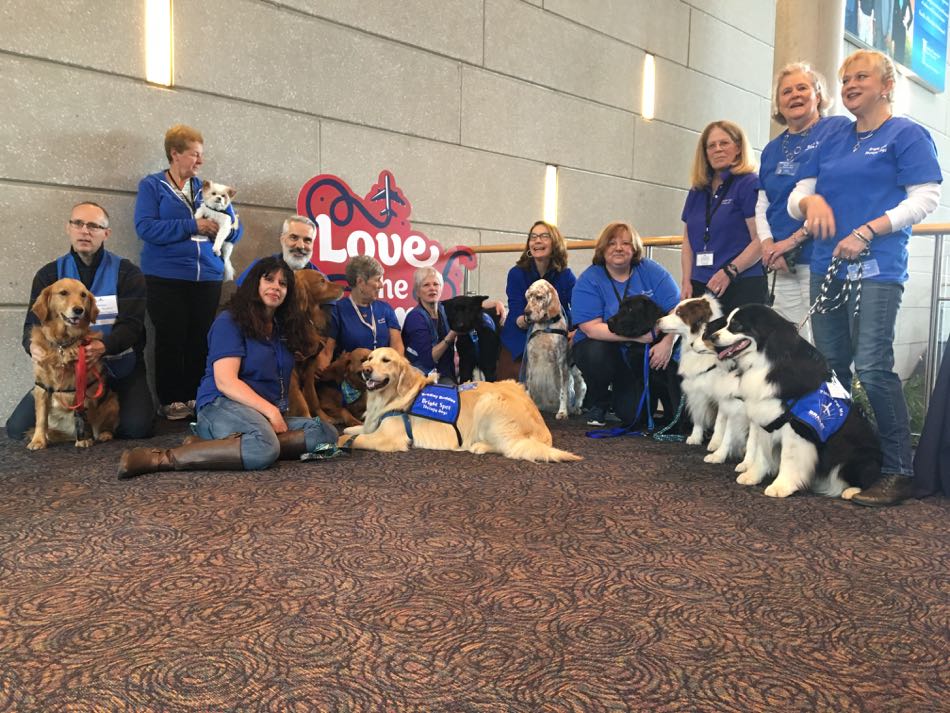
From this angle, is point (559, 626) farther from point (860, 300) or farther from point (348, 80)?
point (348, 80)

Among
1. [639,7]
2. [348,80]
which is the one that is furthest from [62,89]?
[639,7]

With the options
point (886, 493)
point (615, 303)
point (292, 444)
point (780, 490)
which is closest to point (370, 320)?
point (292, 444)

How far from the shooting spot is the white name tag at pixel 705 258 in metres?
3.75

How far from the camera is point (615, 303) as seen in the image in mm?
4309

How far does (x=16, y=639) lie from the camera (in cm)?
151

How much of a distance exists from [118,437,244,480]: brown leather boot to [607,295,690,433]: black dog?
224cm

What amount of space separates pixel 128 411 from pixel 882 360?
349 cm

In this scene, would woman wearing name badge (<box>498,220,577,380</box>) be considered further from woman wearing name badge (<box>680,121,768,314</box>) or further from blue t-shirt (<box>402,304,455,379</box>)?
woman wearing name badge (<box>680,121,768,314</box>)

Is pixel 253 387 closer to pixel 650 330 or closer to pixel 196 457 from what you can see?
pixel 196 457

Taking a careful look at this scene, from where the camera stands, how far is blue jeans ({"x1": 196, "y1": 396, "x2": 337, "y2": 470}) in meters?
2.98

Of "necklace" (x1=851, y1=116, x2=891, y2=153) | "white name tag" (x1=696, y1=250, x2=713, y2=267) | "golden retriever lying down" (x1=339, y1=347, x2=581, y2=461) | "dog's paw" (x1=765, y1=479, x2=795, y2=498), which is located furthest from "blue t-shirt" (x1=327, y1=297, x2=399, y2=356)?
"necklace" (x1=851, y1=116, x2=891, y2=153)

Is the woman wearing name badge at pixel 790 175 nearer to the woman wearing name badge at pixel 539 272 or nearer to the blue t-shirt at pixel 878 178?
the blue t-shirt at pixel 878 178

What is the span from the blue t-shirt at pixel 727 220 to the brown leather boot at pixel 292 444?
223 centimetres

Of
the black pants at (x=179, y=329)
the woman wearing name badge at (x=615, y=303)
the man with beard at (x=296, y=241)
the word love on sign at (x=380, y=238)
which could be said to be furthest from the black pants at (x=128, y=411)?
the woman wearing name badge at (x=615, y=303)
